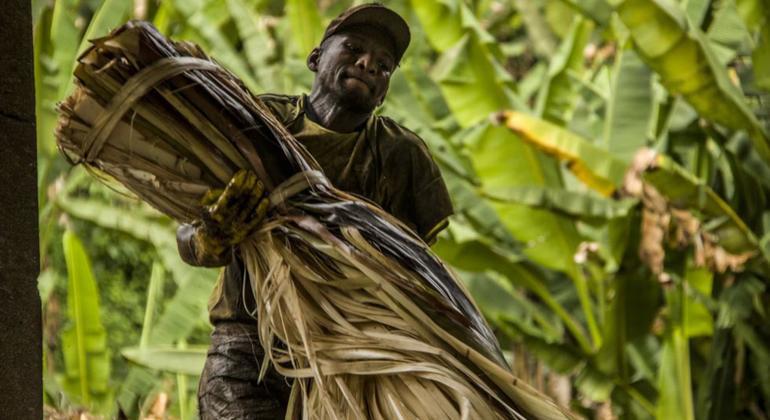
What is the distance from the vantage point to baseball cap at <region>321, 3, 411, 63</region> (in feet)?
8.33

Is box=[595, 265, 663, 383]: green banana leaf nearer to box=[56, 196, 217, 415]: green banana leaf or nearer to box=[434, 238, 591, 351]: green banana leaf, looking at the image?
box=[434, 238, 591, 351]: green banana leaf

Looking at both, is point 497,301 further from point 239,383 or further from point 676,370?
point 239,383

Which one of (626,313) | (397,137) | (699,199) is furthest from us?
(626,313)

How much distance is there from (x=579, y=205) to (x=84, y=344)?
2266 mm

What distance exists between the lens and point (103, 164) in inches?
92.4

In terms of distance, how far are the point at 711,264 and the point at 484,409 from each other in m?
3.47

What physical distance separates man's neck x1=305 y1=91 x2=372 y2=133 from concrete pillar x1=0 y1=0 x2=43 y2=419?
0.61 m

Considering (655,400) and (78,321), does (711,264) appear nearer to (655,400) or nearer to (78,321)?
(655,400)

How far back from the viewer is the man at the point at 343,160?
2545mm

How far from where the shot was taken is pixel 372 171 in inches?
104

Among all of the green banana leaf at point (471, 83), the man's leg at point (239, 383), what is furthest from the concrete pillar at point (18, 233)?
the green banana leaf at point (471, 83)

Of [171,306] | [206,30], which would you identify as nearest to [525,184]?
[171,306]

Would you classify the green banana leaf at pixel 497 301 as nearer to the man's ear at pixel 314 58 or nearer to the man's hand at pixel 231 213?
the man's ear at pixel 314 58

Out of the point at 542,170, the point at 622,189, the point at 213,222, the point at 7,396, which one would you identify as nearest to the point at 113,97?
the point at 213,222
